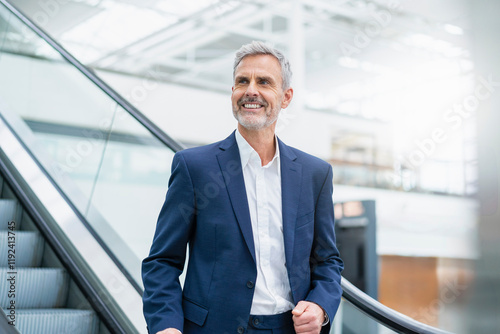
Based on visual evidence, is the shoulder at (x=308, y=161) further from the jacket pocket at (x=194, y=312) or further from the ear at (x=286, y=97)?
the jacket pocket at (x=194, y=312)

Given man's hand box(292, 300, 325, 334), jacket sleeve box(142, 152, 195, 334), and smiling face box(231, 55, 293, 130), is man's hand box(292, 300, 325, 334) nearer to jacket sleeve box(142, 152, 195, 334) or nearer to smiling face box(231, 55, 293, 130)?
jacket sleeve box(142, 152, 195, 334)

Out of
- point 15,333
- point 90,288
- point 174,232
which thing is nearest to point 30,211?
point 90,288

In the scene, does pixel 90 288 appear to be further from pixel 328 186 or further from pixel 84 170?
pixel 328 186

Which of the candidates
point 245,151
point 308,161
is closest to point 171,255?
→ point 245,151

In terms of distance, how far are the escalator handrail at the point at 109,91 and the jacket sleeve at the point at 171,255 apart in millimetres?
1558

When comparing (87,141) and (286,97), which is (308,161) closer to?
(286,97)

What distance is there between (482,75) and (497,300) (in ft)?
5.00

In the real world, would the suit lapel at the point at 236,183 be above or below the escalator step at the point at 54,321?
above

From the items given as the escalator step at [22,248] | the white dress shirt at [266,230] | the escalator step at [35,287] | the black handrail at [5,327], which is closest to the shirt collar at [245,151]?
the white dress shirt at [266,230]

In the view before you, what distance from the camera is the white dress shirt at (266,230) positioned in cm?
165

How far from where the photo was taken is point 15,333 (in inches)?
66.7

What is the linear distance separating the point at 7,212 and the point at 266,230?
2733 millimetres

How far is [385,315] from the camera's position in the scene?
2473 millimetres

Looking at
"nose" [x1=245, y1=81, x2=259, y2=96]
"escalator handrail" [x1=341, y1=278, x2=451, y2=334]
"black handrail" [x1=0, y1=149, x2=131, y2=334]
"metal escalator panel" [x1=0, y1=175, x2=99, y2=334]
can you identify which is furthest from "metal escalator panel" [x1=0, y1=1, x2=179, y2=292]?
"nose" [x1=245, y1=81, x2=259, y2=96]
